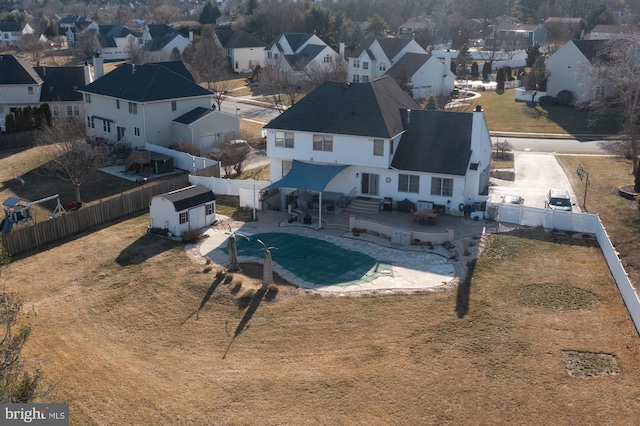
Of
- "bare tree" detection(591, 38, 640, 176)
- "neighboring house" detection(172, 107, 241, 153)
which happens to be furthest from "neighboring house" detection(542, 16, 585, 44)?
"neighboring house" detection(172, 107, 241, 153)

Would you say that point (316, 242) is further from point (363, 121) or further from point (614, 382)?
point (614, 382)

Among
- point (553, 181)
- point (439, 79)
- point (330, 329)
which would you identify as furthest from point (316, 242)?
point (439, 79)

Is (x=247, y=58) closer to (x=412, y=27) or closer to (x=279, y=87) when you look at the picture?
(x=279, y=87)

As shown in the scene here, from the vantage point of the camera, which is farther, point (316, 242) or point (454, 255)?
point (316, 242)

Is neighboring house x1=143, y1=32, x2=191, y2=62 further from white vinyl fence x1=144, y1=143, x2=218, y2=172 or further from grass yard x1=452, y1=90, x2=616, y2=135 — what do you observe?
white vinyl fence x1=144, y1=143, x2=218, y2=172

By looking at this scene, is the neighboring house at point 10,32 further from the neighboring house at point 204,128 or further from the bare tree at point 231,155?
the bare tree at point 231,155

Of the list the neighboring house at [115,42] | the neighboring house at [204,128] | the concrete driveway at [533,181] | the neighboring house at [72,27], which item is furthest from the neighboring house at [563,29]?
the neighboring house at [72,27]
